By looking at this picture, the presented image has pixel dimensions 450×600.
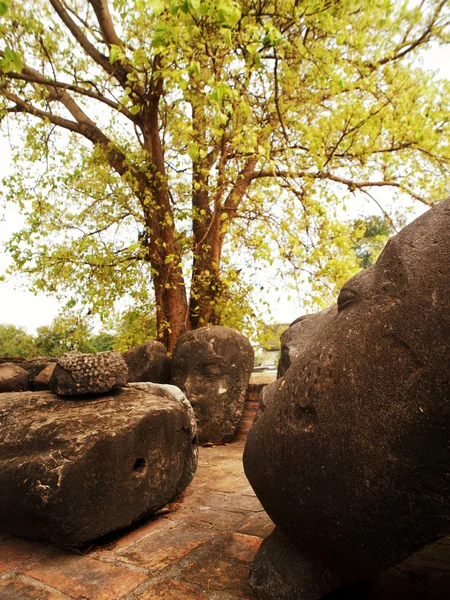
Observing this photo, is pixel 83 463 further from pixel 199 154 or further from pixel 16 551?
pixel 199 154

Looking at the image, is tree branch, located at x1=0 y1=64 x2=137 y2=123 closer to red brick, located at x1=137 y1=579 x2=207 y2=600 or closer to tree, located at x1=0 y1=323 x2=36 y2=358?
red brick, located at x1=137 y1=579 x2=207 y2=600

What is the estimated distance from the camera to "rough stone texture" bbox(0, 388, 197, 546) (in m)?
2.74

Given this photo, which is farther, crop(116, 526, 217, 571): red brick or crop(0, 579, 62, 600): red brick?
crop(116, 526, 217, 571): red brick

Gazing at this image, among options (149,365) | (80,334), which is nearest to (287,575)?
(149,365)

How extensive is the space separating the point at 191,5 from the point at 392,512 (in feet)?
11.8

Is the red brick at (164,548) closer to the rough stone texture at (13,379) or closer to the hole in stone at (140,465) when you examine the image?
the hole in stone at (140,465)

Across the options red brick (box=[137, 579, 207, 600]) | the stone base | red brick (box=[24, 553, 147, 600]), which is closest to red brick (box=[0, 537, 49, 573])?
red brick (box=[24, 553, 147, 600])

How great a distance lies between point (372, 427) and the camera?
167 cm

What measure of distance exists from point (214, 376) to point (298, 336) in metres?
3.95

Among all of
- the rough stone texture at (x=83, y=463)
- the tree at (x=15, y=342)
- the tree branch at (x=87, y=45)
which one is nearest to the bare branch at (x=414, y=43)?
the tree branch at (x=87, y=45)

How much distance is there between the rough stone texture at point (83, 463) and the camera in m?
2.74

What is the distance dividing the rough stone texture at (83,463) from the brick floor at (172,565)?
118mm

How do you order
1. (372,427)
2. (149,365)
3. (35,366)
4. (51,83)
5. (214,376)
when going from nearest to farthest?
(372,427) < (35,366) < (214,376) < (149,365) < (51,83)

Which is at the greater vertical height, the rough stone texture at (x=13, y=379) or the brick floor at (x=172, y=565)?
the rough stone texture at (x=13, y=379)
